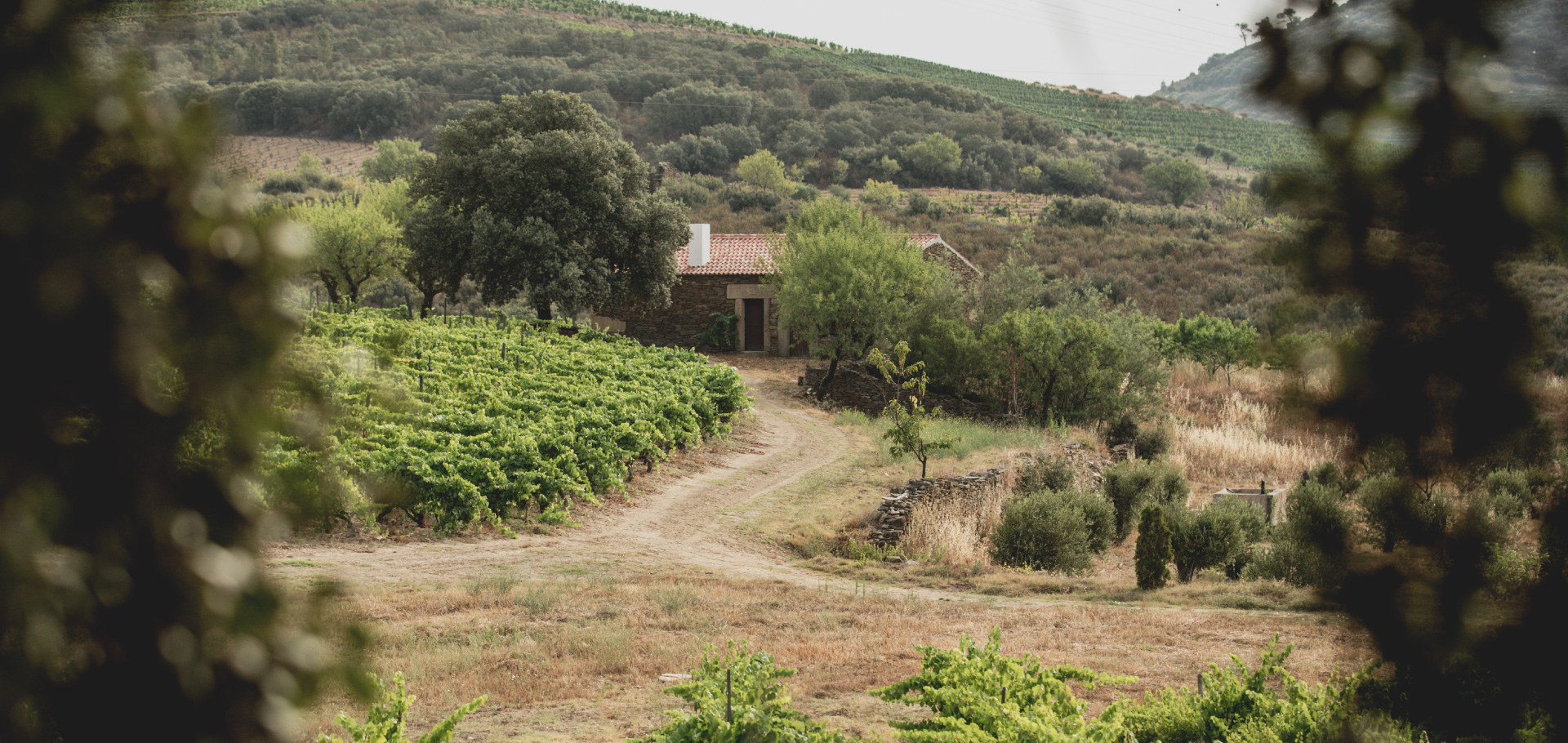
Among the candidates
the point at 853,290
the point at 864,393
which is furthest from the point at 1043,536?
the point at 853,290

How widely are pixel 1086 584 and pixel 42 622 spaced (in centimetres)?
1025

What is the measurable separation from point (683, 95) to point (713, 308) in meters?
49.6

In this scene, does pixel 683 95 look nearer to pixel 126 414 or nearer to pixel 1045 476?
pixel 1045 476

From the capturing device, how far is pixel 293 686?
87 cm

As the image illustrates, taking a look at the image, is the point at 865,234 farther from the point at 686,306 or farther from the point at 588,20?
the point at 588,20

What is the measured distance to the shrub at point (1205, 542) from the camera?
11.5 meters

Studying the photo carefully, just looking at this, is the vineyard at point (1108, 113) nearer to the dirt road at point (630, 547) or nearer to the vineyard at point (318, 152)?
the vineyard at point (318, 152)

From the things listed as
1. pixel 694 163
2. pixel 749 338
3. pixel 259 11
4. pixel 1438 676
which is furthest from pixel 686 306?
pixel 259 11

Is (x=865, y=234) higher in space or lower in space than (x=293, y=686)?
higher

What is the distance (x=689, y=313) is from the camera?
3112cm

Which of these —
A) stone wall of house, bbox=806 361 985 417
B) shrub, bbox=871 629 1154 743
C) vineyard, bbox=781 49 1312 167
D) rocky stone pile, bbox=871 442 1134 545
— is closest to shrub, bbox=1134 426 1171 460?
rocky stone pile, bbox=871 442 1134 545

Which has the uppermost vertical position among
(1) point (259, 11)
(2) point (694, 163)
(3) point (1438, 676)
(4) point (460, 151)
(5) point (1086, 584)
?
(1) point (259, 11)

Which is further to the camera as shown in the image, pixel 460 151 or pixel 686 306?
pixel 686 306

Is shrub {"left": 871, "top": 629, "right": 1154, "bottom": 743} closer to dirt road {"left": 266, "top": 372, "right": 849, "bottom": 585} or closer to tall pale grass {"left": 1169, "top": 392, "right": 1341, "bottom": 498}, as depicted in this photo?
dirt road {"left": 266, "top": 372, "right": 849, "bottom": 585}
